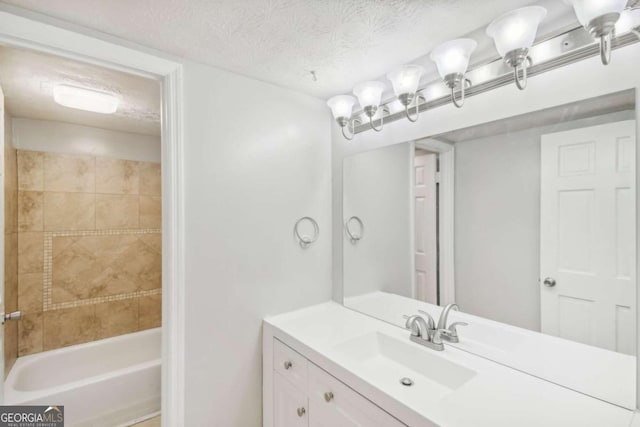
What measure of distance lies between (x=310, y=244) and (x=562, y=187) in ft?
4.18

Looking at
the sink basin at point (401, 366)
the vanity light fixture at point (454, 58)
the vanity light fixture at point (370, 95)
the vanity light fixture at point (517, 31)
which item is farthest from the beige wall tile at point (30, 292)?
the vanity light fixture at point (517, 31)

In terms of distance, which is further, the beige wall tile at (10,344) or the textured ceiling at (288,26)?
the beige wall tile at (10,344)

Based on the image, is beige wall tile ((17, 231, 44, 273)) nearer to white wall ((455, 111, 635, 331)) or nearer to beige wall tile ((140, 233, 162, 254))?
beige wall tile ((140, 233, 162, 254))

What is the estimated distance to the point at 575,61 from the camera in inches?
A: 40.3

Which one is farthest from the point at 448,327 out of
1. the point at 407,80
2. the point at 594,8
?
the point at 594,8

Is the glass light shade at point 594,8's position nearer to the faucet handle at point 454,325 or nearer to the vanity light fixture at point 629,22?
the vanity light fixture at point 629,22

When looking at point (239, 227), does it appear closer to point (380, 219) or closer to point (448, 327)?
point (380, 219)

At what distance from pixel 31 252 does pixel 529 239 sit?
3.33 meters

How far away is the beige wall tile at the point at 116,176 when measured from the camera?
2.70 m

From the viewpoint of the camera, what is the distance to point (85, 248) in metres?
2.62

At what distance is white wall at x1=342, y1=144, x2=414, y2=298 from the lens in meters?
1.61

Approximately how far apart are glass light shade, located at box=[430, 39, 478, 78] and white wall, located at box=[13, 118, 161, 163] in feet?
9.14

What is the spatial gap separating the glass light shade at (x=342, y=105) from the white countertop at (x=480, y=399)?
120cm

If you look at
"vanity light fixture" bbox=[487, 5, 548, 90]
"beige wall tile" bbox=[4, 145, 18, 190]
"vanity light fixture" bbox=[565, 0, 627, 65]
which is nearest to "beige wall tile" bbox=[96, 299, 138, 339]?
"beige wall tile" bbox=[4, 145, 18, 190]
